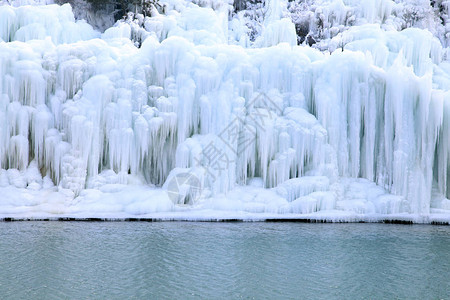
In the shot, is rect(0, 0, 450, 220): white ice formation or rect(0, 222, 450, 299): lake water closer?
rect(0, 222, 450, 299): lake water

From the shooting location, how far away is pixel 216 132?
1709cm

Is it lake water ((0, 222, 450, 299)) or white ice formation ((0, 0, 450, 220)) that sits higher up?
white ice formation ((0, 0, 450, 220))

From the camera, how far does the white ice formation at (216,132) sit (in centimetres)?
1619

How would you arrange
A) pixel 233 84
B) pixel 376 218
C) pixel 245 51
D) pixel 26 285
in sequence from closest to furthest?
1. pixel 26 285
2. pixel 376 218
3. pixel 233 84
4. pixel 245 51

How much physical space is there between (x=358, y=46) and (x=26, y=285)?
15.5 m

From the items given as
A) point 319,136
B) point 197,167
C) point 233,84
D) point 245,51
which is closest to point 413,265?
point 319,136

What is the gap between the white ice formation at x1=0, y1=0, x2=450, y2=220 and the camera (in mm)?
16188

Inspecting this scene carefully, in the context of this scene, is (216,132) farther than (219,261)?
Yes

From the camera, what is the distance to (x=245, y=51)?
18.8 metres

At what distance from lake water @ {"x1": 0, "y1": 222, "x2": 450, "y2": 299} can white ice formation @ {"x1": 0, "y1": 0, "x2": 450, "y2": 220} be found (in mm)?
1609

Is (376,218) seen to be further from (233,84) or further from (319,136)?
(233,84)

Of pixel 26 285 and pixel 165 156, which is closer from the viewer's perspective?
pixel 26 285

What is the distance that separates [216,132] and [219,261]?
719cm

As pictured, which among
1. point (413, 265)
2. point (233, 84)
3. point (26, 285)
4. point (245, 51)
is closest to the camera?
point (26, 285)
